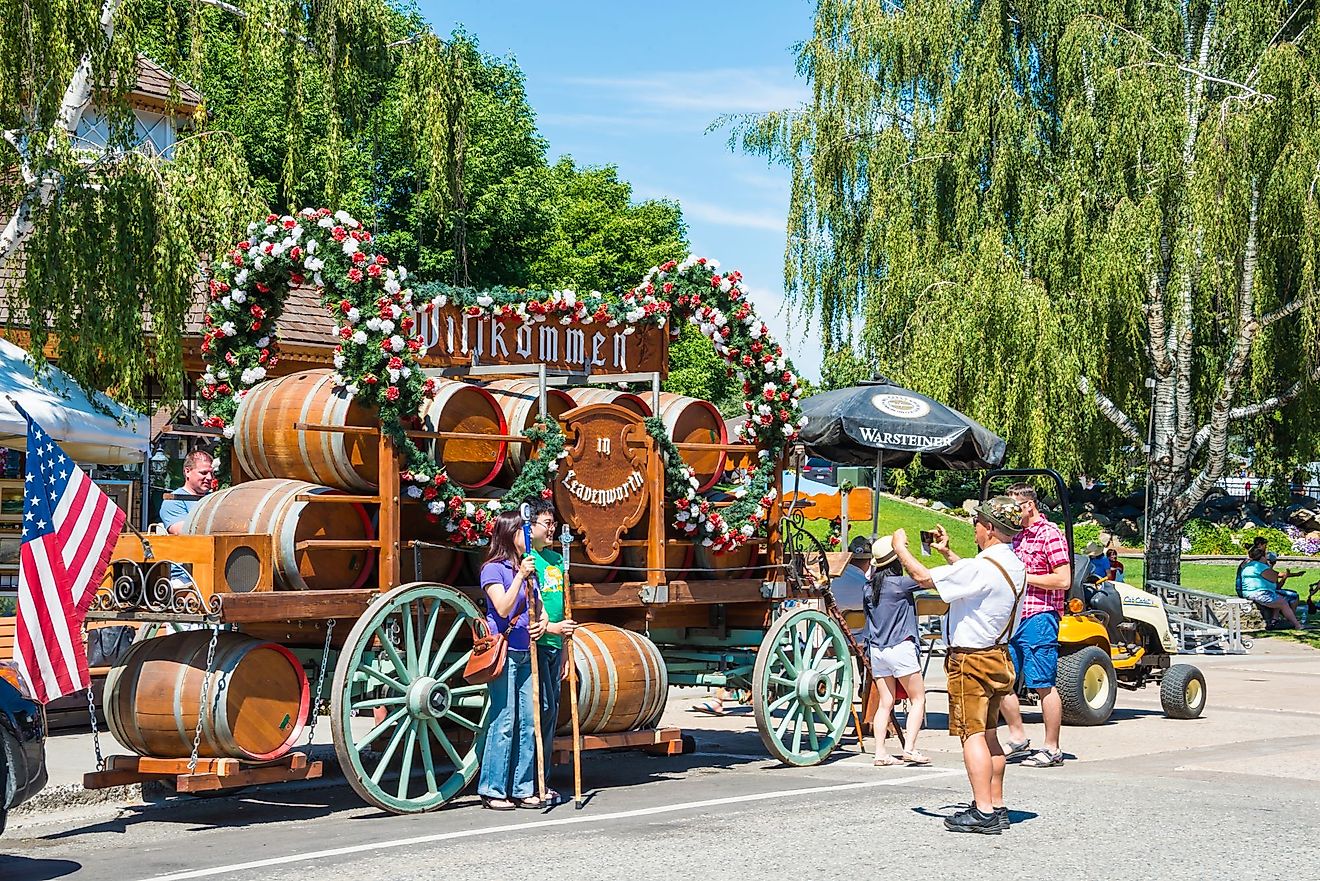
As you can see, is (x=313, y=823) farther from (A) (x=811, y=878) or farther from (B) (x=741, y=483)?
(B) (x=741, y=483)

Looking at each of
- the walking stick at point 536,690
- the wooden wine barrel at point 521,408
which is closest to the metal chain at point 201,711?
the walking stick at point 536,690

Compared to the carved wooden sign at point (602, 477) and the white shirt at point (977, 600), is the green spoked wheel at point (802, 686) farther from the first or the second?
the white shirt at point (977, 600)

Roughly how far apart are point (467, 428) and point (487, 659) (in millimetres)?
1577

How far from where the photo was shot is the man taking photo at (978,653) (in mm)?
8109

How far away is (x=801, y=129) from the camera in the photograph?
2659 centimetres

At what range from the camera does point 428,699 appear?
8898 mm

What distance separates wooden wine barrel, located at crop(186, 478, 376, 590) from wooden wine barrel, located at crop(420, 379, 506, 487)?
67 cm

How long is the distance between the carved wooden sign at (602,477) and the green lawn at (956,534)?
21591 millimetres

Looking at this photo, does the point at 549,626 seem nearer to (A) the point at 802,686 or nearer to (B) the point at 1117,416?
(A) the point at 802,686

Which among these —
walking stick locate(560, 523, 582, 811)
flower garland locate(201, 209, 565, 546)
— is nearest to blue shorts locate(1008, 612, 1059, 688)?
walking stick locate(560, 523, 582, 811)

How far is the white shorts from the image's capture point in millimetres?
11352

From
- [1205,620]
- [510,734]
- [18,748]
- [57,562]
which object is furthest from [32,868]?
[1205,620]

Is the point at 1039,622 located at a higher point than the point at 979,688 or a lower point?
higher

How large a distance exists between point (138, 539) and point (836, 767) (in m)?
5.01
